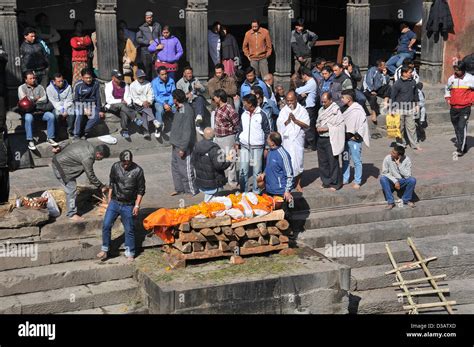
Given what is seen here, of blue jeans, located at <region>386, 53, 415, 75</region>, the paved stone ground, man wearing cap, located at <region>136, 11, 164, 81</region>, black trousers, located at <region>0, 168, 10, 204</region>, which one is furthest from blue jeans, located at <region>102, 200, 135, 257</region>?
blue jeans, located at <region>386, 53, 415, 75</region>

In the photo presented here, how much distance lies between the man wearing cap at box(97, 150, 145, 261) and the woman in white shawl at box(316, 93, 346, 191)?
379cm

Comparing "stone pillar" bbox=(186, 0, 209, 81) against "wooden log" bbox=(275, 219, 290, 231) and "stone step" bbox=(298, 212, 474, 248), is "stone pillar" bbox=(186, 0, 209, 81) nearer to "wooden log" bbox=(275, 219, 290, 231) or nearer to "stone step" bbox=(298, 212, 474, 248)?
"stone step" bbox=(298, 212, 474, 248)

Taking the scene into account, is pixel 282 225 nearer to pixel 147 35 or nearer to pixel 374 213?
pixel 374 213

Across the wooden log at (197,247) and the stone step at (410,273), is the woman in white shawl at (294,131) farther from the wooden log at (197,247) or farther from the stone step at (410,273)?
the wooden log at (197,247)

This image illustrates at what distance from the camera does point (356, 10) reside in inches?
877

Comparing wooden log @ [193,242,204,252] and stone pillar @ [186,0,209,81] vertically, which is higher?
stone pillar @ [186,0,209,81]

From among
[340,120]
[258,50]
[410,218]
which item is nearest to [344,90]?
[340,120]

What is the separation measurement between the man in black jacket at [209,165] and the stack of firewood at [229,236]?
4.42 ft

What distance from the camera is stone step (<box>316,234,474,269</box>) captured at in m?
15.4

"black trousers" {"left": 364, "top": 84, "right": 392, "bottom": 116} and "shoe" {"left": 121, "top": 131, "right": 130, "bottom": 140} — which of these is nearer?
"shoe" {"left": 121, "top": 131, "right": 130, "bottom": 140}

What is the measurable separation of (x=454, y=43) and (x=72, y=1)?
28.1 feet
